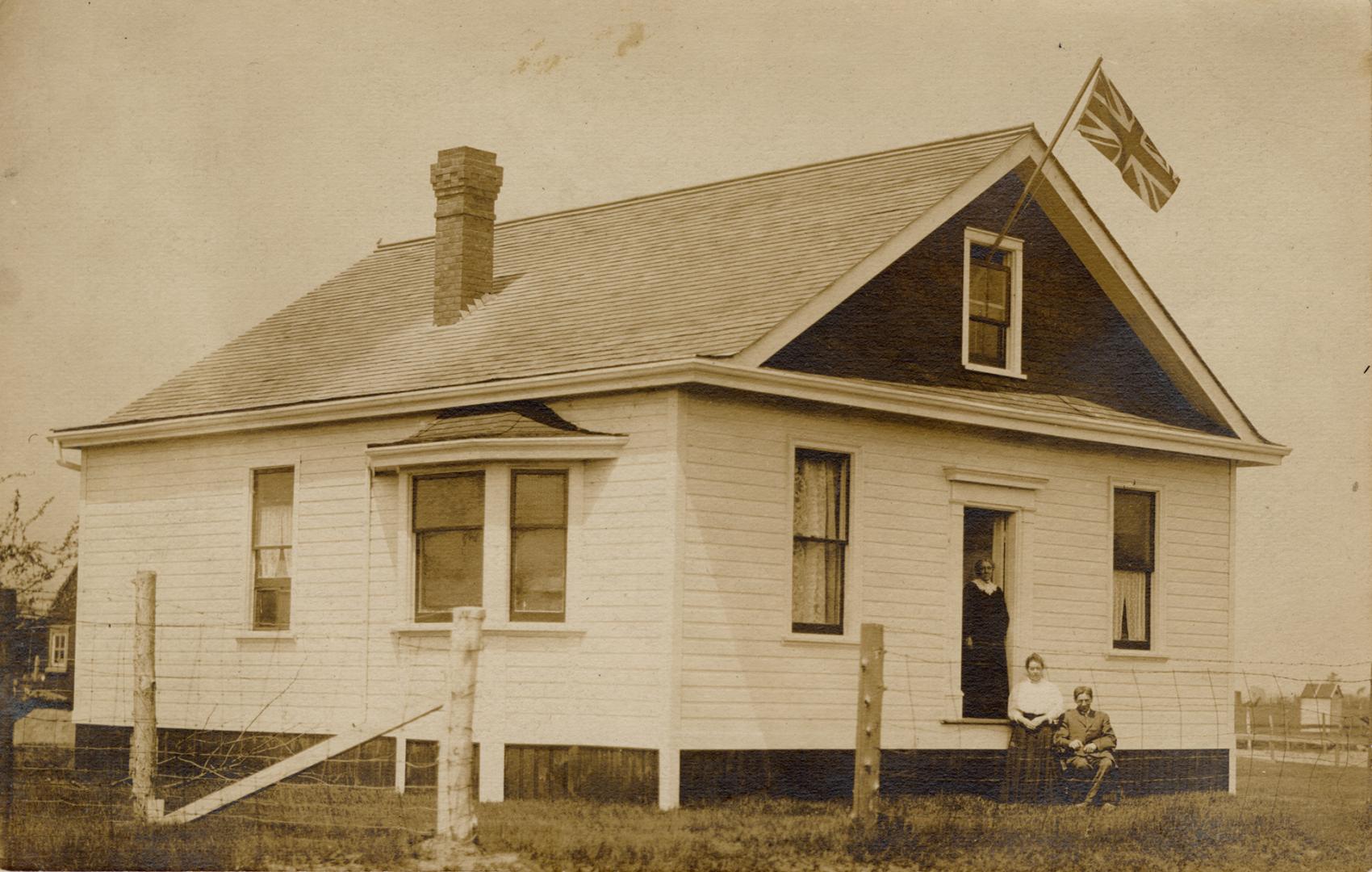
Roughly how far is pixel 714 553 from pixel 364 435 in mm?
4739

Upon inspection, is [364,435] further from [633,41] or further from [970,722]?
[970,722]

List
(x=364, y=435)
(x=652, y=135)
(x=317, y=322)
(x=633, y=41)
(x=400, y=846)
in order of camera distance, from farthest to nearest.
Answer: (x=317, y=322), (x=364, y=435), (x=652, y=135), (x=633, y=41), (x=400, y=846)

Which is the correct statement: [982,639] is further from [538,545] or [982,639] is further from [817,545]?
[538,545]

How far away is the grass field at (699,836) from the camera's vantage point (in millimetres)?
16375

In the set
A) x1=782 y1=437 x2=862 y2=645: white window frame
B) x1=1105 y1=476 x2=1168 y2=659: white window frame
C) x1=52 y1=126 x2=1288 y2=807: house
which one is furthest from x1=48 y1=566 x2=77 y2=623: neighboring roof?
x1=1105 y1=476 x2=1168 y2=659: white window frame

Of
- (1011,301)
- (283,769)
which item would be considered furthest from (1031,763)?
(283,769)

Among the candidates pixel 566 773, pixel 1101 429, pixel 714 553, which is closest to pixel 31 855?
pixel 566 773

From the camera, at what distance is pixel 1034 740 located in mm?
20703

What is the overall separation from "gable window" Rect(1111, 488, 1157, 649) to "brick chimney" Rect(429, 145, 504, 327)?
7563mm

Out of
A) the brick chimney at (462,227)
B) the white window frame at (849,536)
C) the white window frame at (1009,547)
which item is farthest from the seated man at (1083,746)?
the brick chimney at (462,227)

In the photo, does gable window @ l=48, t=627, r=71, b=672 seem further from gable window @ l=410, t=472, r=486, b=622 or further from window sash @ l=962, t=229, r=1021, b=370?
window sash @ l=962, t=229, r=1021, b=370

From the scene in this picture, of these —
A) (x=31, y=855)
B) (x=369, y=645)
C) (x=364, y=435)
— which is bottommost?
(x=31, y=855)

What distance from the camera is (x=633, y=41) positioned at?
1908 cm

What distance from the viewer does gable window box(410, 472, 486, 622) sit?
20594 mm
